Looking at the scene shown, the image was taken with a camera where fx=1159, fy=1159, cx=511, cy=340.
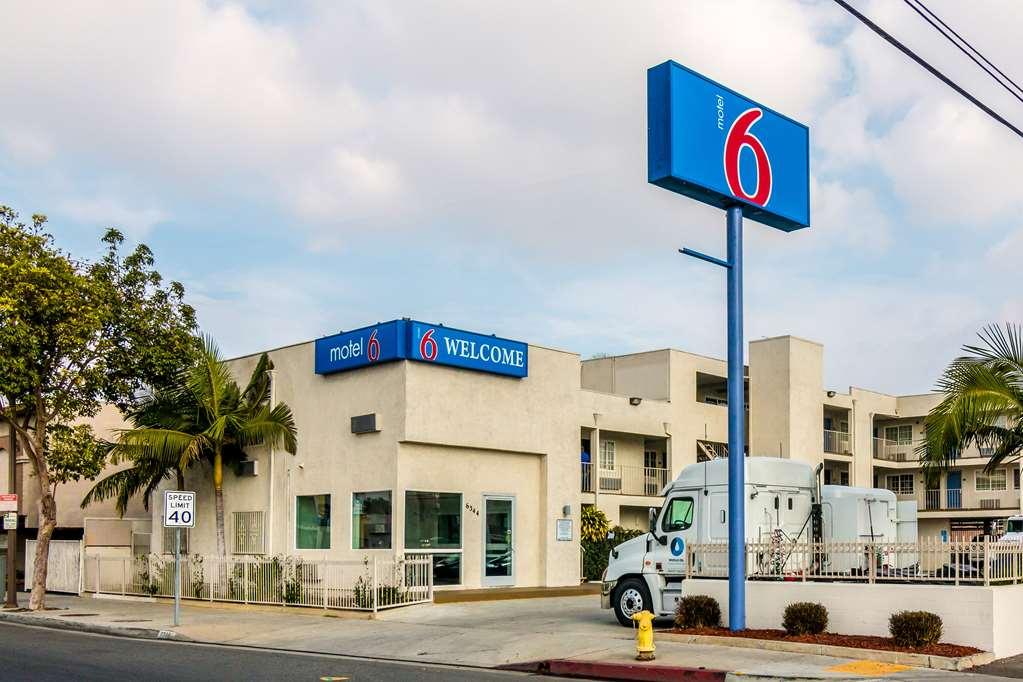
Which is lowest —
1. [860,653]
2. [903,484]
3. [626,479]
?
[860,653]

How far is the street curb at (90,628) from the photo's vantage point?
21.0 metres

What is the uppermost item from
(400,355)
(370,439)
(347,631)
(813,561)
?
(400,355)

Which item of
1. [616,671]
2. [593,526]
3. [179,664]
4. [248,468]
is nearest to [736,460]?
[616,671]

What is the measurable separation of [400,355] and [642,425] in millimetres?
13523

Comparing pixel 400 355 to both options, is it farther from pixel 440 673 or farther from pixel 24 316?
pixel 440 673

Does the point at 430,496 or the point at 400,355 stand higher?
the point at 400,355

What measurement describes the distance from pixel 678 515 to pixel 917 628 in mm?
5737

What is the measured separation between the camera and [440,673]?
15.5 meters

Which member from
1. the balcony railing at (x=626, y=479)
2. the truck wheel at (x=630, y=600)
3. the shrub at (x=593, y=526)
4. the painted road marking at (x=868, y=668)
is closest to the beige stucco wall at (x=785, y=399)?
the balcony railing at (x=626, y=479)

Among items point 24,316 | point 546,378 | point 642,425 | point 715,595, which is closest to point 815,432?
point 642,425

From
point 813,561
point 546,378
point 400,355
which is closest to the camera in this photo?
point 813,561

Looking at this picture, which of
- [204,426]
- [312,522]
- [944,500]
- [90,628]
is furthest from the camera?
[944,500]

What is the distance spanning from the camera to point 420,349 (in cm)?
2686

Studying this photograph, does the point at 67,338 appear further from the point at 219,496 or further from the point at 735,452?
the point at 735,452
